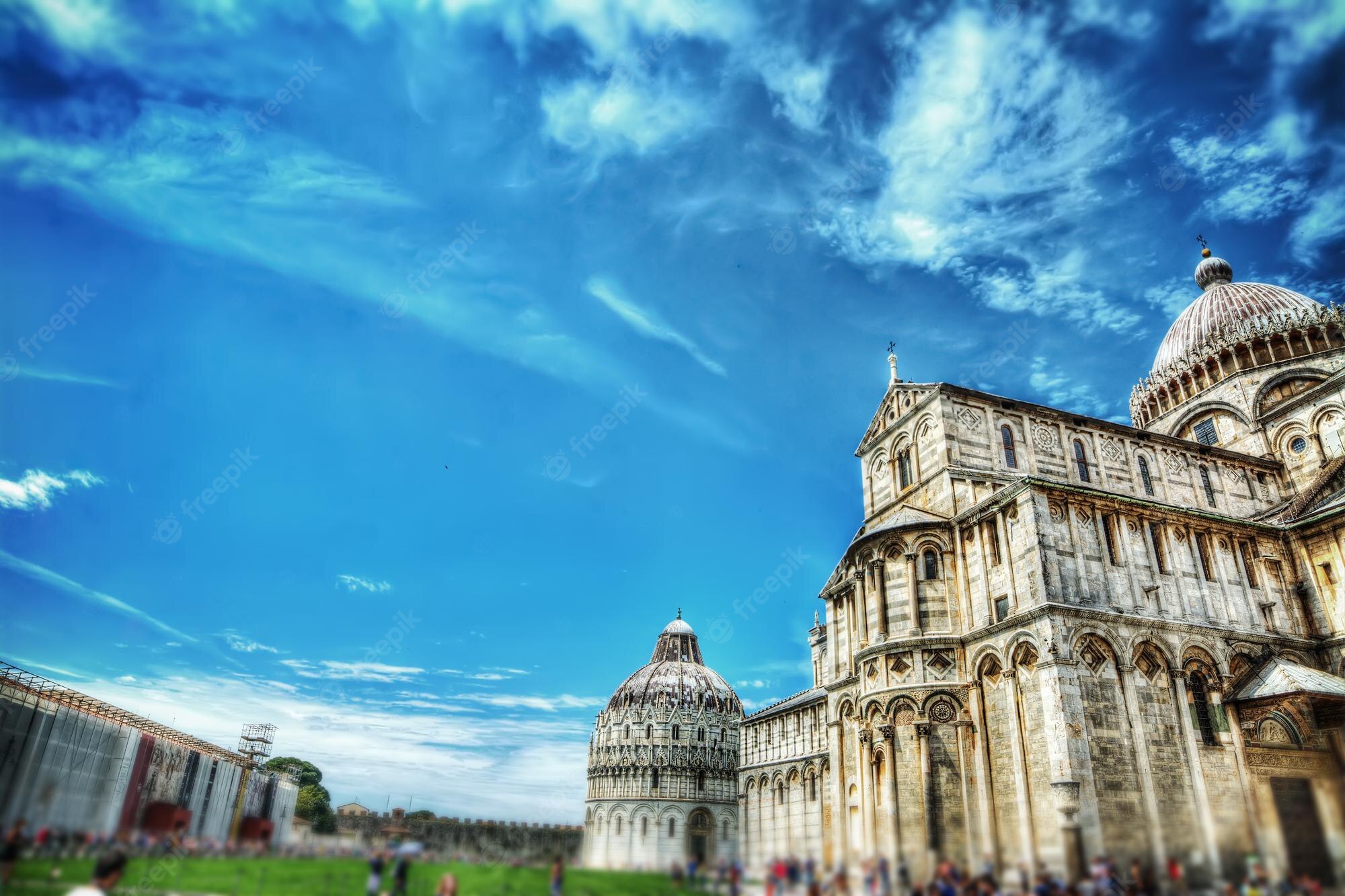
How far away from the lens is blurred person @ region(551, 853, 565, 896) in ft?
50.1

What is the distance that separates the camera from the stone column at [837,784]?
3186cm

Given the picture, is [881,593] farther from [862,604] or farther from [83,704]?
[83,704]

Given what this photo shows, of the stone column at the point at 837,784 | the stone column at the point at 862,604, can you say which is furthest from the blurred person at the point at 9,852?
the stone column at the point at 862,604

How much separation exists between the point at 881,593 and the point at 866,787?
23.6ft

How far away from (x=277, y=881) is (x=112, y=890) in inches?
104

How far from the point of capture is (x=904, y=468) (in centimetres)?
3644

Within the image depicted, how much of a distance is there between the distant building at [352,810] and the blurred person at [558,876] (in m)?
11.6

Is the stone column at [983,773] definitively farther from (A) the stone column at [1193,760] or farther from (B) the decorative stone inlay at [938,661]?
(A) the stone column at [1193,760]

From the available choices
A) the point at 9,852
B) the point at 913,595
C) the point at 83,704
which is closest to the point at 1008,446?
the point at 913,595

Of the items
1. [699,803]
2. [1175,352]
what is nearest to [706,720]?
[699,803]

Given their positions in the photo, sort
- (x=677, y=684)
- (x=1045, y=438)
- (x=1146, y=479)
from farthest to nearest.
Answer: (x=677, y=684)
(x=1146, y=479)
(x=1045, y=438)

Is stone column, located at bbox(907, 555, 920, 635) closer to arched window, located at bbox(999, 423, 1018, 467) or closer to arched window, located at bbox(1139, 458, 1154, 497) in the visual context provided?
arched window, located at bbox(999, 423, 1018, 467)

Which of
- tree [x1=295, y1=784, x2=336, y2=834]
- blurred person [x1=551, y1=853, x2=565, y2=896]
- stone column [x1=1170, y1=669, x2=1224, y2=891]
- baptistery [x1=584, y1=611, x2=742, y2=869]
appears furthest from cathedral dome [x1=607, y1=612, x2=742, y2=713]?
blurred person [x1=551, y1=853, x2=565, y2=896]

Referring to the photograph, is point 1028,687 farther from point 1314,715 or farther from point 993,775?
point 1314,715
